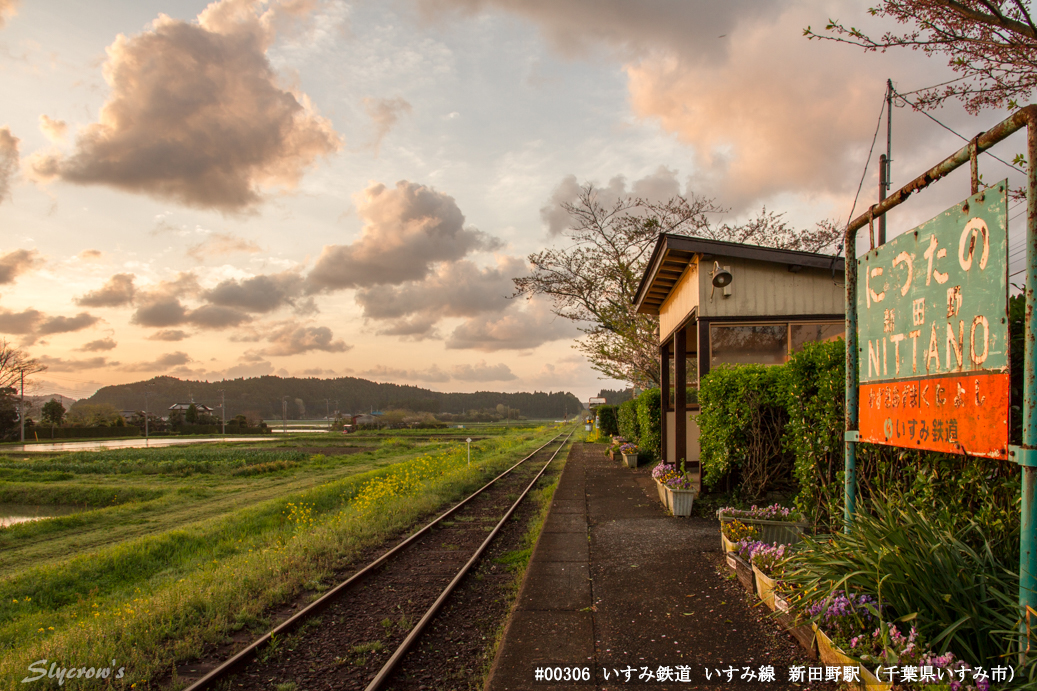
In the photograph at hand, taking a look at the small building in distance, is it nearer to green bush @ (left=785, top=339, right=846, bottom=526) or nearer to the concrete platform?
the concrete platform

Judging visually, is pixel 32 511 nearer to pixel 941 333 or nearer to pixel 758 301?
pixel 758 301

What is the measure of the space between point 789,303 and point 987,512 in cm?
730

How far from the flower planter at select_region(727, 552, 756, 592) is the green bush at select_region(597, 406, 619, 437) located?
28.2 meters

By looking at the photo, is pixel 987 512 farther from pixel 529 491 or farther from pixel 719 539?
pixel 529 491

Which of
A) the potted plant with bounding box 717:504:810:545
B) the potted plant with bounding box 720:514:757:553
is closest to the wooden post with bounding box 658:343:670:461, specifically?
the potted plant with bounding box 717:504:810:545

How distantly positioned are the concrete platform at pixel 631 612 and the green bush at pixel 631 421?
12306 mm

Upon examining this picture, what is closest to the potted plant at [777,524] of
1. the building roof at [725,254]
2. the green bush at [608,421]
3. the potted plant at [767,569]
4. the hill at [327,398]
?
the potted plant at [767,569]

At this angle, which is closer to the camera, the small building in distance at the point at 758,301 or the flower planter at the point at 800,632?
the flower planter at the point at 800,632

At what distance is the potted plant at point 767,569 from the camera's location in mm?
4541

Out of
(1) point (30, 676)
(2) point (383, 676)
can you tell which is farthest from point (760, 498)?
(1) point (30, 676)

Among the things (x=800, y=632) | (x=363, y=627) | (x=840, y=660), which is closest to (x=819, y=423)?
(x=800, y=632)

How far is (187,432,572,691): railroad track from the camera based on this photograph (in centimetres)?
441

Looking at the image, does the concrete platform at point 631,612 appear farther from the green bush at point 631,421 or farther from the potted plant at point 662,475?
the green bush at point 631,421

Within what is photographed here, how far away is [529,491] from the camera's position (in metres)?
15.0
